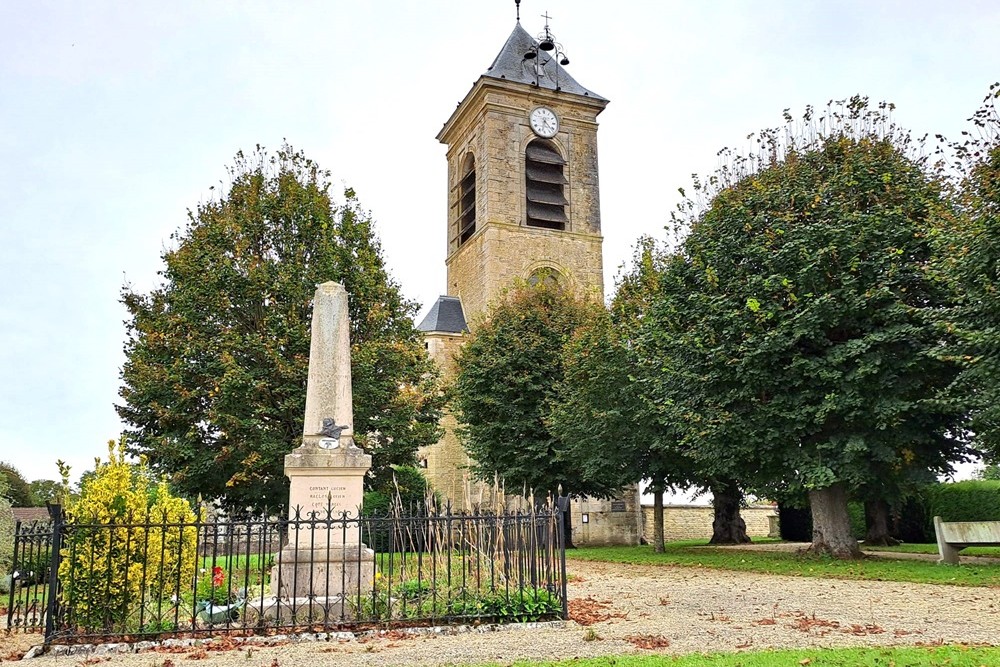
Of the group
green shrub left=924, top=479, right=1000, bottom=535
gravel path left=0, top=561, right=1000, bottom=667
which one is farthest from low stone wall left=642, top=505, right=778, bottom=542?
gravel path left=0, top=561, right=1000, bottom=667

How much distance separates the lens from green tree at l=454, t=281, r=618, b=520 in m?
27.1

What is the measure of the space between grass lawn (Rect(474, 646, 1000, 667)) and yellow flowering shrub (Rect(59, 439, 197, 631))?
417 cm

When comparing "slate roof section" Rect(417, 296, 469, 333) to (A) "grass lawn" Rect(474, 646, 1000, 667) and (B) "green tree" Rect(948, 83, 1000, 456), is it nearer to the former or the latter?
(B) "green tree" Rect(948, 83, 1000, 456)

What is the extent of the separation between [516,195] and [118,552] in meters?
31.7

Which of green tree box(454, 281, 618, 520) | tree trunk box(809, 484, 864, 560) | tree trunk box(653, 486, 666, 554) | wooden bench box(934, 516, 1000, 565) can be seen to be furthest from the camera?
green tree box(454, 281, 618, 520)

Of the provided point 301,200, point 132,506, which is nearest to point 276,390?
point 301,200

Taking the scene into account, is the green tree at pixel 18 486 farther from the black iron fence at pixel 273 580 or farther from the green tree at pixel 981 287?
the green tree at pixel 981 287

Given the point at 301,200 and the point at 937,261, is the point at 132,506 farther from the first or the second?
the point at 301,200

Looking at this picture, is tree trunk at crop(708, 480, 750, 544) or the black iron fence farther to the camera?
tree trunk at crop(708, 480, 750, 544)

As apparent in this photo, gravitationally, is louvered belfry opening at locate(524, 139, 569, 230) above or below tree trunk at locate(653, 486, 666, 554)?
above

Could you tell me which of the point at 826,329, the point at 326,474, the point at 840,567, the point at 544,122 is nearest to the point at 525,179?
the point at 544,122

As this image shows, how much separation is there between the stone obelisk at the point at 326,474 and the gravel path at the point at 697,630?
1.99 metres

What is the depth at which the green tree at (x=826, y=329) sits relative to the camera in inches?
594

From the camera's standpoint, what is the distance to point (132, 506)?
8562 mm
